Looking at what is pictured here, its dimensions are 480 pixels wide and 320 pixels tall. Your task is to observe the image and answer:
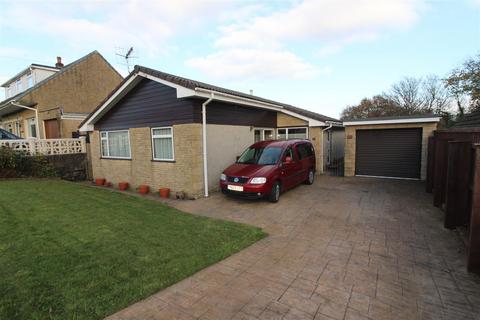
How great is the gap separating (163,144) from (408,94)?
34668 millimetres

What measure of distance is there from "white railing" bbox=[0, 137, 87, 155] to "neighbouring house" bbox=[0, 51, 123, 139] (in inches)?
129

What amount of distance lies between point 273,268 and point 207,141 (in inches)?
223

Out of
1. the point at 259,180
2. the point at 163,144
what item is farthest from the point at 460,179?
the point at 163,144

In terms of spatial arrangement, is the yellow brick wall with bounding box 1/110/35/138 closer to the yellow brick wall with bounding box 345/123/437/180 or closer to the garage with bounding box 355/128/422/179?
the yellow brick wall with bounding box 345/123/437/180

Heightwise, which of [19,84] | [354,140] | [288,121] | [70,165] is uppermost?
[19,84]

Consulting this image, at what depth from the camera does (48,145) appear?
12406 mm

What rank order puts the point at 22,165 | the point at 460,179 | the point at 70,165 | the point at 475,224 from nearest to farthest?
the point at 475,224 < the point at 460,179 < the point at 22,165 < the point at 70,165

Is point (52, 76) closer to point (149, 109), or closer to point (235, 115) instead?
point (149, 109)

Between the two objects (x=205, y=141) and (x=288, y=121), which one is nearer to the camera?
(x=205, y=141)

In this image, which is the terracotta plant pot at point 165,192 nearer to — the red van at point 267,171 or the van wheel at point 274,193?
the red van at point 267,171

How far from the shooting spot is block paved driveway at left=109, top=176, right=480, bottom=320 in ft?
8.59

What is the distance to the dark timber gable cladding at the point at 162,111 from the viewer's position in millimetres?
8117

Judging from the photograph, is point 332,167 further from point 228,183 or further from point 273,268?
point 273,268

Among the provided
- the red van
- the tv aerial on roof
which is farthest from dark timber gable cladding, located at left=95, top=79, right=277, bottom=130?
the tv aerial on roof
